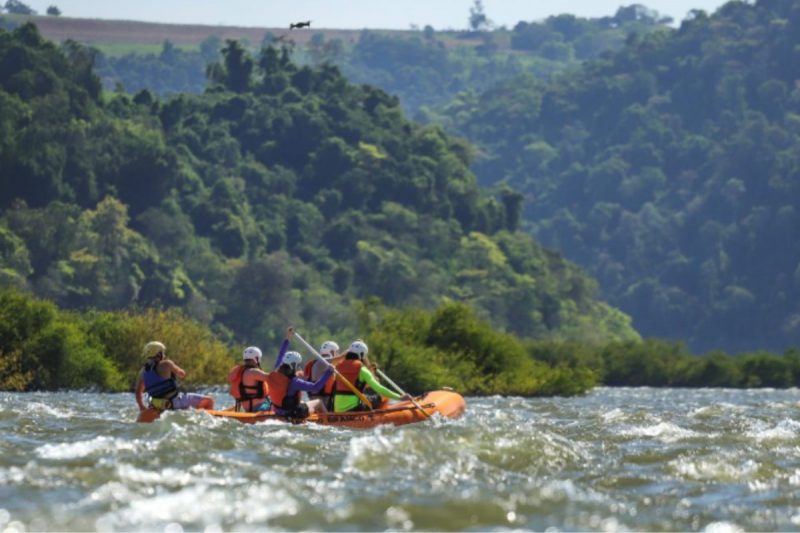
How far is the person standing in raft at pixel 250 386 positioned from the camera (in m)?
27.9

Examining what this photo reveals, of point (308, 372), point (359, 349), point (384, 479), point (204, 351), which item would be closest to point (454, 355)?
point (204, 351)

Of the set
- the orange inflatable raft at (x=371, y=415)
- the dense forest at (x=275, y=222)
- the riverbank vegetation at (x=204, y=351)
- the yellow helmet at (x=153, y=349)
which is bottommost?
the dense forest at (x=275, y=222)

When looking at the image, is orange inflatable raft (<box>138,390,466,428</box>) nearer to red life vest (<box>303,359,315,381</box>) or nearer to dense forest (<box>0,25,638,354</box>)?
red life vest (<box>303,359,315,381</box>)

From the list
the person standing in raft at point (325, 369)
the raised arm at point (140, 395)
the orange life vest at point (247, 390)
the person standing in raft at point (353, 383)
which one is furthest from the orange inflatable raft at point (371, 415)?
the person standing in raft at point (325, 369)

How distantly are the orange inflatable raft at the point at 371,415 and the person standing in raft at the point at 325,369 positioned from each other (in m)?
0.84

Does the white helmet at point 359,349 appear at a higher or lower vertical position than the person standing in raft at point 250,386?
higher

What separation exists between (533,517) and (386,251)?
395ft

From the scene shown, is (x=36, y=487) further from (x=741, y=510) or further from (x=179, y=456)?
(x=741, y=510)

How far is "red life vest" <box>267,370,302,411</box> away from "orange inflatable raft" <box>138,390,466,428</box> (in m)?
0.29

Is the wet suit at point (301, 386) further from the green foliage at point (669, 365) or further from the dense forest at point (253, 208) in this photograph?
the dense forest at point (253, 208)

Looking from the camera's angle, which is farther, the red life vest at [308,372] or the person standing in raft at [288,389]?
the red life vest at [308,372]

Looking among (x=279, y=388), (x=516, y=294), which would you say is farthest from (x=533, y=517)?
(x=516, y=294)

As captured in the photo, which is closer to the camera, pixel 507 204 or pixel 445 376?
pixel 445 376

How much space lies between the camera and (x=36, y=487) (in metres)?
18.1
